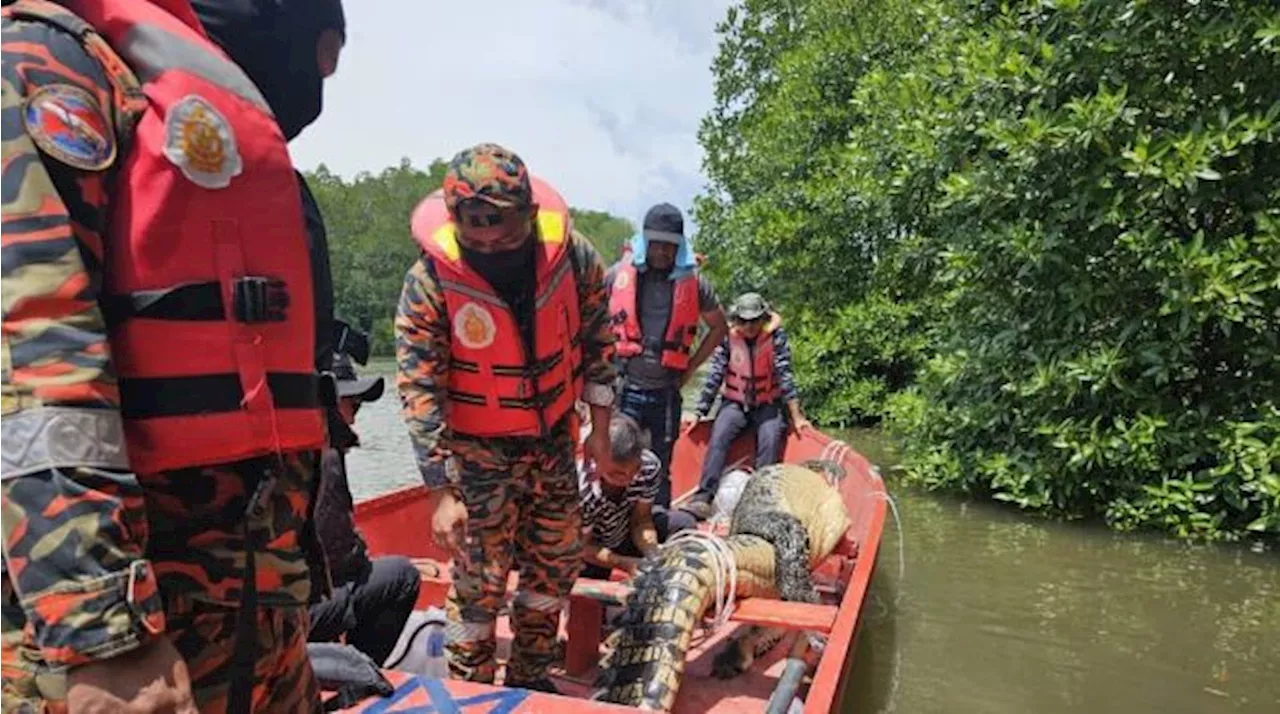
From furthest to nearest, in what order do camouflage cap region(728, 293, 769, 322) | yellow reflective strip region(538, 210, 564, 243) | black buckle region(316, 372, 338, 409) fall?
camouflage cap region(728, 293, 769, 322) → yellow reflective strip region(538, 210, 564, 243) → black buckle region(316, 372, 338, 409)

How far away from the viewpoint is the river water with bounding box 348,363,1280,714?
4727mm

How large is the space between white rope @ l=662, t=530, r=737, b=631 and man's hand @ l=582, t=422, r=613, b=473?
41 cm

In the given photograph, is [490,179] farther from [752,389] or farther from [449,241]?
[752,389]

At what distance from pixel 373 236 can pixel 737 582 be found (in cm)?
6478

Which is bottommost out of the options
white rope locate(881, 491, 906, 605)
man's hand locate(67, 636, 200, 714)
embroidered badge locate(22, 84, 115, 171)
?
white rope locate(881, 491, 906, 605)

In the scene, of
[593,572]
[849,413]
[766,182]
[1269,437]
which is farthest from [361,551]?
[766,182]

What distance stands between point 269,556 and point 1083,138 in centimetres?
670

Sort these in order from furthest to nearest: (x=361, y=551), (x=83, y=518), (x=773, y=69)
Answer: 1. (x=773, y=69)
2. (x=361, y=551)
3. (x=83, y=518)

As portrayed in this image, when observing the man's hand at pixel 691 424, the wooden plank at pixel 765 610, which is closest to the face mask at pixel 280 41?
the wooden plank at pixel 765 610

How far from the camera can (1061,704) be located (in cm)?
462

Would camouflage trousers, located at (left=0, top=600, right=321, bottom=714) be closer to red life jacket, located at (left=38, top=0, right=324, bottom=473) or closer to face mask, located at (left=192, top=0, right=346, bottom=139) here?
red life jacket, located at (left=38, top=0, right=324, bottom=473)

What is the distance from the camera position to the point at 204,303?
1.23m

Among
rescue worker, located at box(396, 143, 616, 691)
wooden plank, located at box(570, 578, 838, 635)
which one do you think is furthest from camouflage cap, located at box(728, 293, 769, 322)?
rescue worker, located at box(396, 143, 616, 691)

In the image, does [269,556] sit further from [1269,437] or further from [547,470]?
[1269,437]
